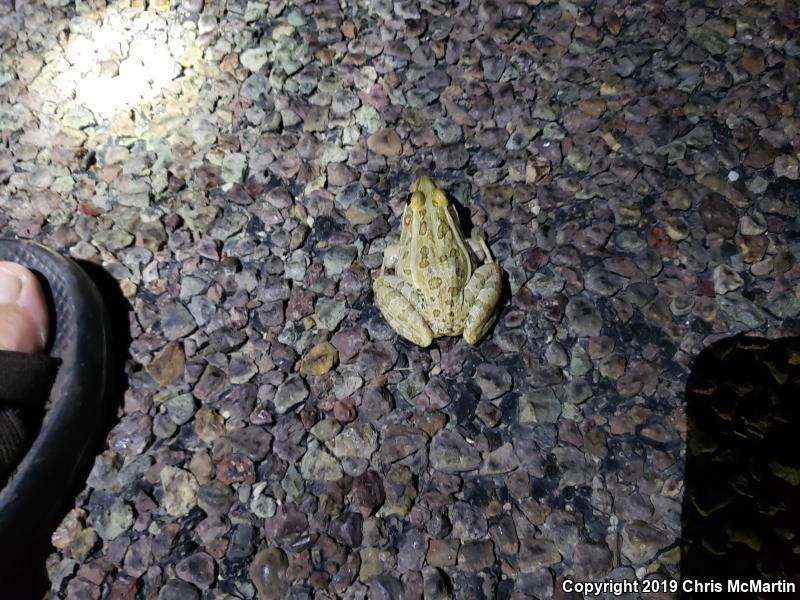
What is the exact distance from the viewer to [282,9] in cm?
274

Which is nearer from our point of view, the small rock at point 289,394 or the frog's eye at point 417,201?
the small rock at point 289,394

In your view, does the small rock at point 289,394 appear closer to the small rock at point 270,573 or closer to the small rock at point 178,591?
the small rock at point 270,573

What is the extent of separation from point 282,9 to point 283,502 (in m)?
2.08

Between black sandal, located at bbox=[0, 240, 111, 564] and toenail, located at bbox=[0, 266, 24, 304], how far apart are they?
8 centimetres

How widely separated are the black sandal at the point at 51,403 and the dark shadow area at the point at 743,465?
71.7 inches

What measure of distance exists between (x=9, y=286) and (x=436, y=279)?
1.37m

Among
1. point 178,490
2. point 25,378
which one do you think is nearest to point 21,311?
point 25,378

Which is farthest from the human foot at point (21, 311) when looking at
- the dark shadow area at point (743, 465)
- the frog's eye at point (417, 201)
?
the dark shadow area at point (743, 465)

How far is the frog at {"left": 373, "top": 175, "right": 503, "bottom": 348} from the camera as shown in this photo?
6.63ft

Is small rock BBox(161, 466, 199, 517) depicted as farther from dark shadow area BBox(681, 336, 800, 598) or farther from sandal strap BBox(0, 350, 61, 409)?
dark shadow area BBox(681, 336, 800, 598)

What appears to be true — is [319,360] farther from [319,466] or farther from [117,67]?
[117,67]

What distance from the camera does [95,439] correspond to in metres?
1.97

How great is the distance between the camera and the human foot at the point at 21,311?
1.95 meters

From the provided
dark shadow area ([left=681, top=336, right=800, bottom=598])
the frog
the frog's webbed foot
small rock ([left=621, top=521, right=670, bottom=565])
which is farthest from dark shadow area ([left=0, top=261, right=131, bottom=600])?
dark shadow area ([left=681, top=336, right=800, bottom=598])
